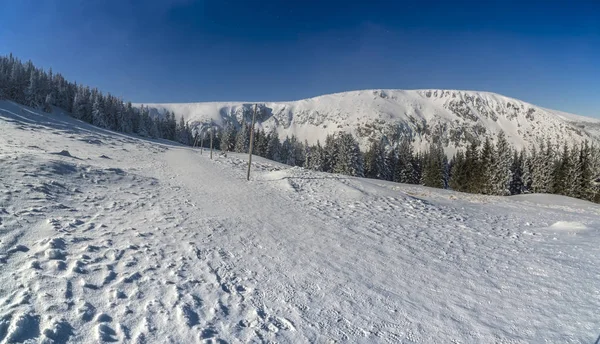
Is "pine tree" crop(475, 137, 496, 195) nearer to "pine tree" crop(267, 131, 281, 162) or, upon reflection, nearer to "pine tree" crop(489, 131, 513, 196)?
"pine tree" crop(489, 131, 513, 196)

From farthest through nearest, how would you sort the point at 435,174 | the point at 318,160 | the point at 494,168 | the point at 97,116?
the point at 97,116
the point at 318,160
the point at 435,174
the point at 494,168

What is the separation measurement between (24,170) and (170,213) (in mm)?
6720

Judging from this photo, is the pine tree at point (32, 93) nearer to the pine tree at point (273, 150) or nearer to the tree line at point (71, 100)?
the tree line at point (71, 100)

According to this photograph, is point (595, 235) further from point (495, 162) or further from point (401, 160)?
point (401, 160)

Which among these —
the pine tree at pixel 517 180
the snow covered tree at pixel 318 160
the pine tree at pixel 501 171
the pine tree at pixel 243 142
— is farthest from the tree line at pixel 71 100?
the pine tree at pixel 517 180

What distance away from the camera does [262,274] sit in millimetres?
6477

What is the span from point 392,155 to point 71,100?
355 feet

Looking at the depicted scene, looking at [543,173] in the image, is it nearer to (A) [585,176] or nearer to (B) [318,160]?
(A) [585,176]

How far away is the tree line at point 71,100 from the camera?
77.6 meters

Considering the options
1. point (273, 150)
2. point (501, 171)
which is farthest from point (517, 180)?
point (273, 150)

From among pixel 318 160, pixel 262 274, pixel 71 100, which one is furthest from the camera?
pixel 71 100

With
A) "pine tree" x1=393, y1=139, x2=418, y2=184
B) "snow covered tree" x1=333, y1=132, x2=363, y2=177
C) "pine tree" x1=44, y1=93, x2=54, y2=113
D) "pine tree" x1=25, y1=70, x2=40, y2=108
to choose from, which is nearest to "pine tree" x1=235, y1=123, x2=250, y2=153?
"snow covered tree" x1=333, y1=132, x2=363, y2=177

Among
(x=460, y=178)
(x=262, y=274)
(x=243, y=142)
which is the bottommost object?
(x=262, y=274)

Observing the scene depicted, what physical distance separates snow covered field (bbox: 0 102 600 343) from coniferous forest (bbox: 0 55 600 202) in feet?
138
